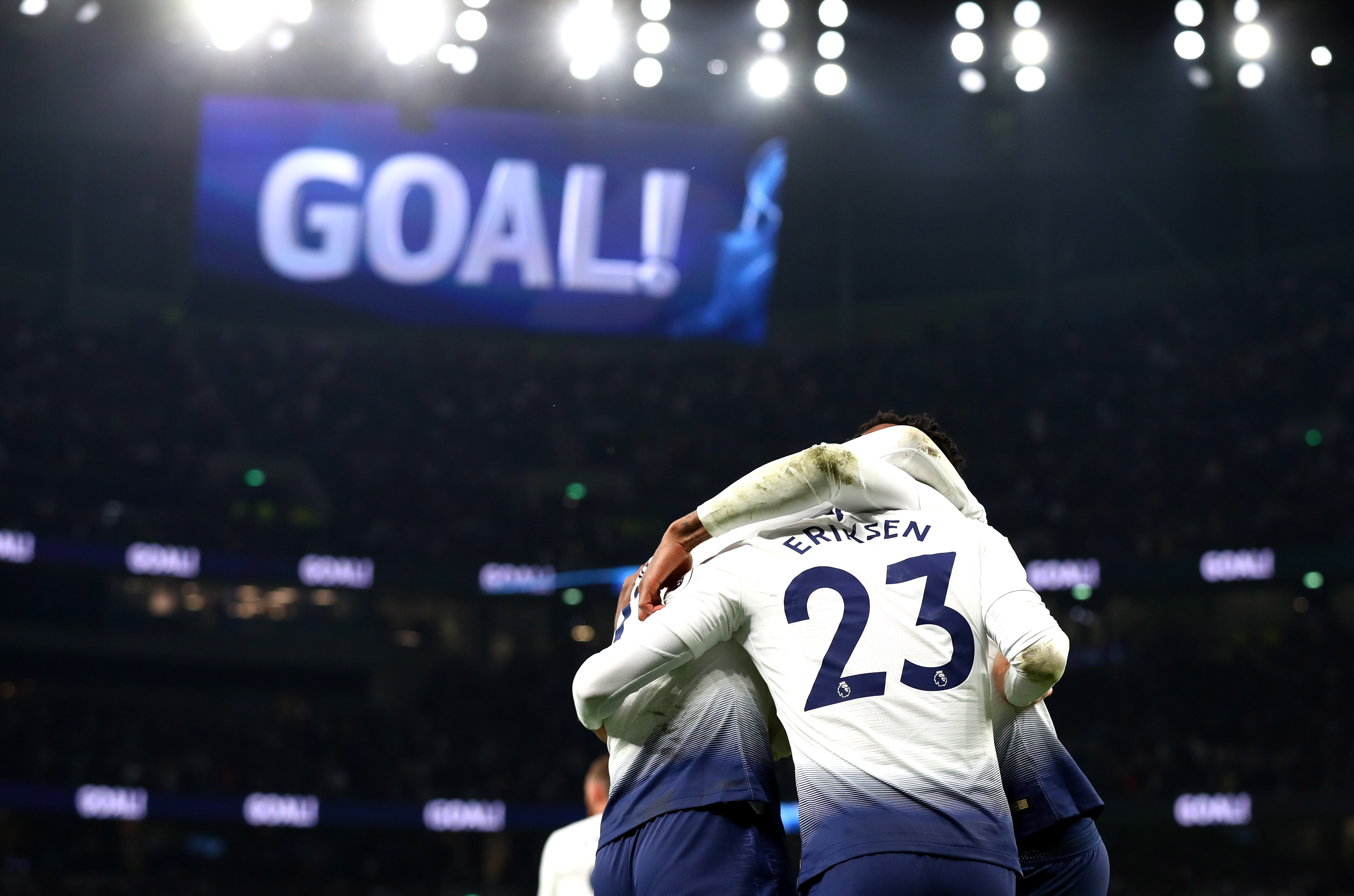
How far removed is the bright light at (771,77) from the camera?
1672 cm

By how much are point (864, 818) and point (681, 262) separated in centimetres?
2223

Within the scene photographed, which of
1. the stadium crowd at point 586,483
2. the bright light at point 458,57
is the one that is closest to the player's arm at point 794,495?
the bright light at point 458,57

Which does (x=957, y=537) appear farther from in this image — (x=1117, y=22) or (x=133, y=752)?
Answer: (x=133, y=752)

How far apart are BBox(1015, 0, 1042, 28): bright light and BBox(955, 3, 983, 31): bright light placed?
0.59 meters

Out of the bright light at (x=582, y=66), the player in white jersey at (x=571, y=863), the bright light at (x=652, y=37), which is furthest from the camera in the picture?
the bright light at (x=582, y=66)

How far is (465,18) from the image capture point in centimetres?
1516

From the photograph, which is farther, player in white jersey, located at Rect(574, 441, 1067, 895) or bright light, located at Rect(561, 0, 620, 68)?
bright light, located at Rect(561, 0, 620, 68)

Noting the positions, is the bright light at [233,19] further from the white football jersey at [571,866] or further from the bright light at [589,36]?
the white football jersey at [571,866]

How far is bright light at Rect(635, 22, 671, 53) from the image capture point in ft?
51.0

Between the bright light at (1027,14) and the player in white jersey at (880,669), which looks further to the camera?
the bright light at (1027,14)

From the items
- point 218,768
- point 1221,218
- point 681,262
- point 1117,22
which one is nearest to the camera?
point 1117,22

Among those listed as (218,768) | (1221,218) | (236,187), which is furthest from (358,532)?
(1221,218)

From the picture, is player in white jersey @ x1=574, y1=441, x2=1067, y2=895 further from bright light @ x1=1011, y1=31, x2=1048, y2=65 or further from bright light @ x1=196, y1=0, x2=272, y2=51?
bright light @ x1=196, y1=0, x2=272, y2=51

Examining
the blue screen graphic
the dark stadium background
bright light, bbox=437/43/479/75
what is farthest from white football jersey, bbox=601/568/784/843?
the blue screen graphic
